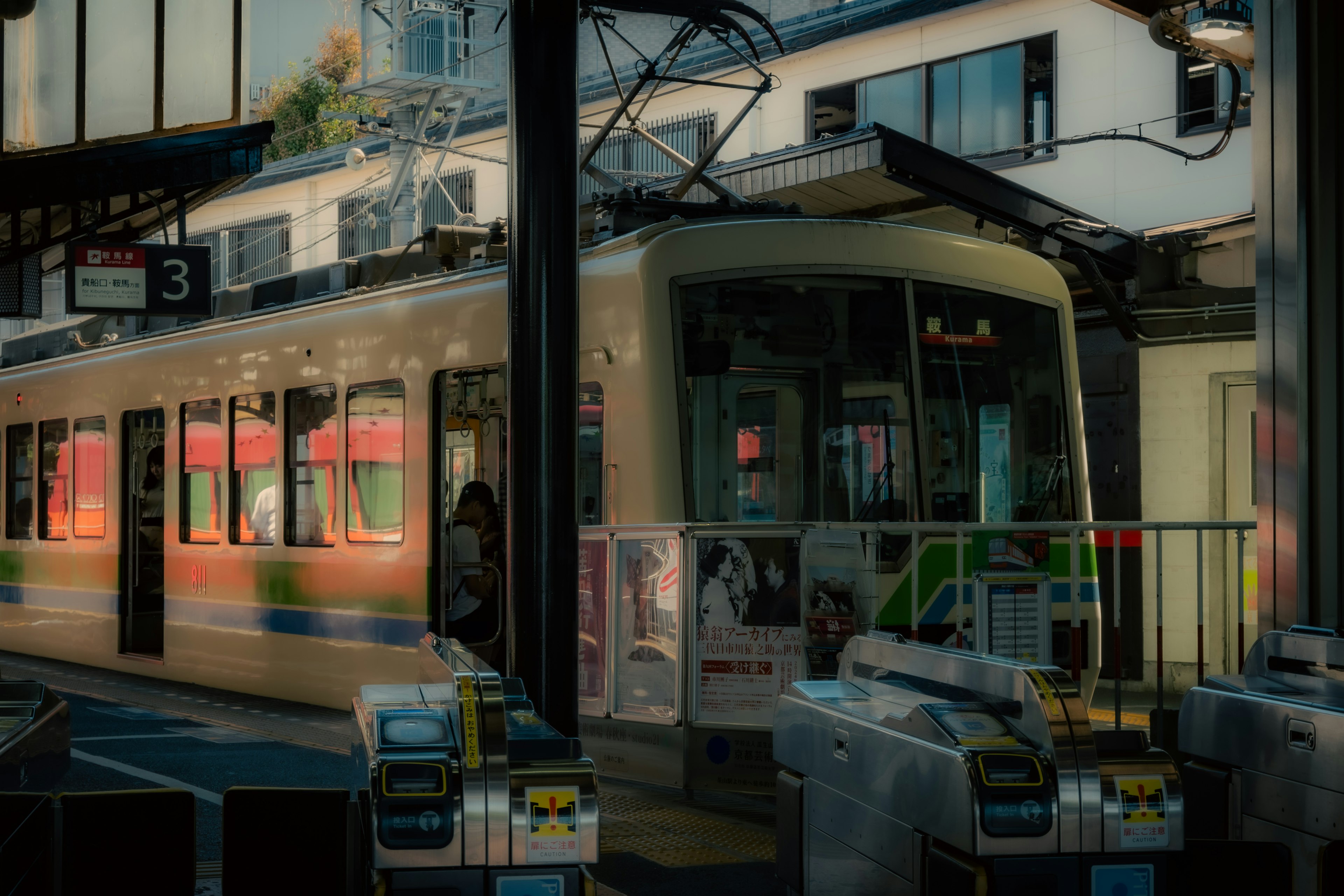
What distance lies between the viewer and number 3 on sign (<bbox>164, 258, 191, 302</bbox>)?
12414 millimetres

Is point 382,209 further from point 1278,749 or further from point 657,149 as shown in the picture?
point 1278,749

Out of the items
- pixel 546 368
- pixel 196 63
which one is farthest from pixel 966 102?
pixel 546 368

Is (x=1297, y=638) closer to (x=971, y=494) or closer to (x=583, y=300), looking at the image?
(x=971, y=494)

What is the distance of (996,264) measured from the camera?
8.62m

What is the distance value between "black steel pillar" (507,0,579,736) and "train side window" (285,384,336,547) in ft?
15.9

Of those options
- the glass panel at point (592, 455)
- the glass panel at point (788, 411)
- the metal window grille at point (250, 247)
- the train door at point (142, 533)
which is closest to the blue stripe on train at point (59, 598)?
the train door at point (142, 533)

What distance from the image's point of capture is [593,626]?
299 inches

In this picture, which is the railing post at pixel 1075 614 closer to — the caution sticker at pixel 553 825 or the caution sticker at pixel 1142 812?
the caution sticker at pixel 1142 812

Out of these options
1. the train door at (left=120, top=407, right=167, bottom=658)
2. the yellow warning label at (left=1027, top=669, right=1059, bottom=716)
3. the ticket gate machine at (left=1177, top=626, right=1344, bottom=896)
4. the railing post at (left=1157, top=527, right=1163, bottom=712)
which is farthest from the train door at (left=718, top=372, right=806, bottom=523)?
the train door at (left=120, top=407, right=167, bottom=658)

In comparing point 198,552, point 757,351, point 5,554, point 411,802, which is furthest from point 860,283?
point 5,554

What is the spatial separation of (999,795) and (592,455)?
4.90 meters

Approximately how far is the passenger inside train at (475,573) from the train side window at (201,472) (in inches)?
114

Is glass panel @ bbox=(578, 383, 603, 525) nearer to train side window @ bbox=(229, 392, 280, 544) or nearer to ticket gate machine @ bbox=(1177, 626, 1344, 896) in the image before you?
train side window @ bbox=(229, 392, 280, 544)

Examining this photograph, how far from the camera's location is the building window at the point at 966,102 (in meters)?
15.6
